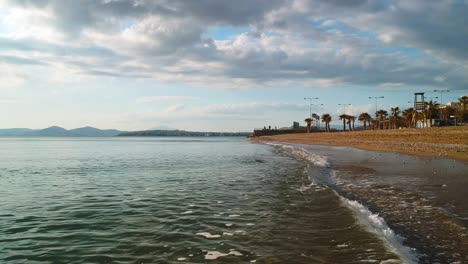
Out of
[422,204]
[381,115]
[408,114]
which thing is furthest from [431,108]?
[422,204]

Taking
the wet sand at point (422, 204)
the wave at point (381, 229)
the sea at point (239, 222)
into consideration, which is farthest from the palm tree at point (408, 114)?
the wave at point (381, 229)

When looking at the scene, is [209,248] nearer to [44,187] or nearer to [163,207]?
[163,207]

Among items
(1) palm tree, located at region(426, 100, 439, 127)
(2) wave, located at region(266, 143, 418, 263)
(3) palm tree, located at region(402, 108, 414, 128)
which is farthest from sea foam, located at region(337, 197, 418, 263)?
(3) palm tree, located at region(402, 108, 414, 128)

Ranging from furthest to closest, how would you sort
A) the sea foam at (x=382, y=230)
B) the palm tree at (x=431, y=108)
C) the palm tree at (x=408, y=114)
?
the palm tree at (x=408, y=114), the palm tree at (x=431, y=108), the sea foam at (x=382, y=230)

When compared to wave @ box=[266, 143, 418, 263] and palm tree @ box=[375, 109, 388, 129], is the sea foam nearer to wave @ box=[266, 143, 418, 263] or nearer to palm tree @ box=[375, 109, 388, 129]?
wave @ box=[266, 143, 418, 263]

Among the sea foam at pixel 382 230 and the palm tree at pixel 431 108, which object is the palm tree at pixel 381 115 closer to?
the palm tree at pixel 431 108

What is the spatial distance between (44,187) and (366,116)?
5907 inches

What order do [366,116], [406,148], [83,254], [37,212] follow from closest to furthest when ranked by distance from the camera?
[83,254]
[37,212]
[406,148]
[366,116]

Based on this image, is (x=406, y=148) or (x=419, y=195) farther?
(x=406, y=148)

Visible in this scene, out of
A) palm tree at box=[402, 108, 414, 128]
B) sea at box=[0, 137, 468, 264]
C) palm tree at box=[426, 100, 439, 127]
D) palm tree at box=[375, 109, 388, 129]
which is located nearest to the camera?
sea at box=[0, 137, 468, 264]

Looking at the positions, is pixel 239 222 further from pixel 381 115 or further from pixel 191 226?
pixel 381 115

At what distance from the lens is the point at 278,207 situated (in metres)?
13.0

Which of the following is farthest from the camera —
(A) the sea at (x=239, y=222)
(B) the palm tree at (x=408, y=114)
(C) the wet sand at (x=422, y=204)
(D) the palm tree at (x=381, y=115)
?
(D) the palm tree at (x=381, y=115)

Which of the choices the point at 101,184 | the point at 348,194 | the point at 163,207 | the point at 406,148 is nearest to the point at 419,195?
the point at 348,194
